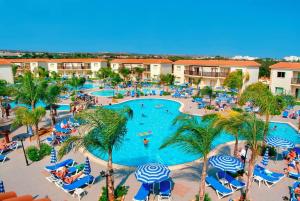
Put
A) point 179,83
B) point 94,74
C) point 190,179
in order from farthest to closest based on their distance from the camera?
point 94,74, point 179,83, point 190,179

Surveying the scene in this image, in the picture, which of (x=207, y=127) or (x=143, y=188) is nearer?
(x=207, y=127)

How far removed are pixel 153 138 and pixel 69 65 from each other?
50778mm

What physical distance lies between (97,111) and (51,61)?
6104 cm

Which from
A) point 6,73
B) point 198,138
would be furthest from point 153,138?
point 6,73

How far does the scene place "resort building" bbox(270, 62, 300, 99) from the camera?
32406 mm

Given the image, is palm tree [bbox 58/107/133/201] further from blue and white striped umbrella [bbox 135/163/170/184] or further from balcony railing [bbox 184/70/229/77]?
balcony railing [bbox 184/70/229/77]

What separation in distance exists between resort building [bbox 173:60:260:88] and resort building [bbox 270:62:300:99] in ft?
15.4

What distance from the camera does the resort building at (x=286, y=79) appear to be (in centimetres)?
3241

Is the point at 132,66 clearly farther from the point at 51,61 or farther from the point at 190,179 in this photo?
the point at 190,179

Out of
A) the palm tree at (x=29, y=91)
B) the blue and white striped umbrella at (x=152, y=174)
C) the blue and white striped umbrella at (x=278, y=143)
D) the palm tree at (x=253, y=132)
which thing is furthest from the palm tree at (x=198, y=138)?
the palm tree at (x=29, y=91)

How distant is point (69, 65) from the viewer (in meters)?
62.0

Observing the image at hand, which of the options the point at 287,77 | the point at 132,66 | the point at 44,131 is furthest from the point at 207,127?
the point at 132,66

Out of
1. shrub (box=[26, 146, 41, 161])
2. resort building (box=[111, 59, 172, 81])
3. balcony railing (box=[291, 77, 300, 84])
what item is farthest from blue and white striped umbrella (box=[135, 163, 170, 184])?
resort building (box=[111, 59, 172, 81])

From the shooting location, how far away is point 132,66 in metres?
56.7
